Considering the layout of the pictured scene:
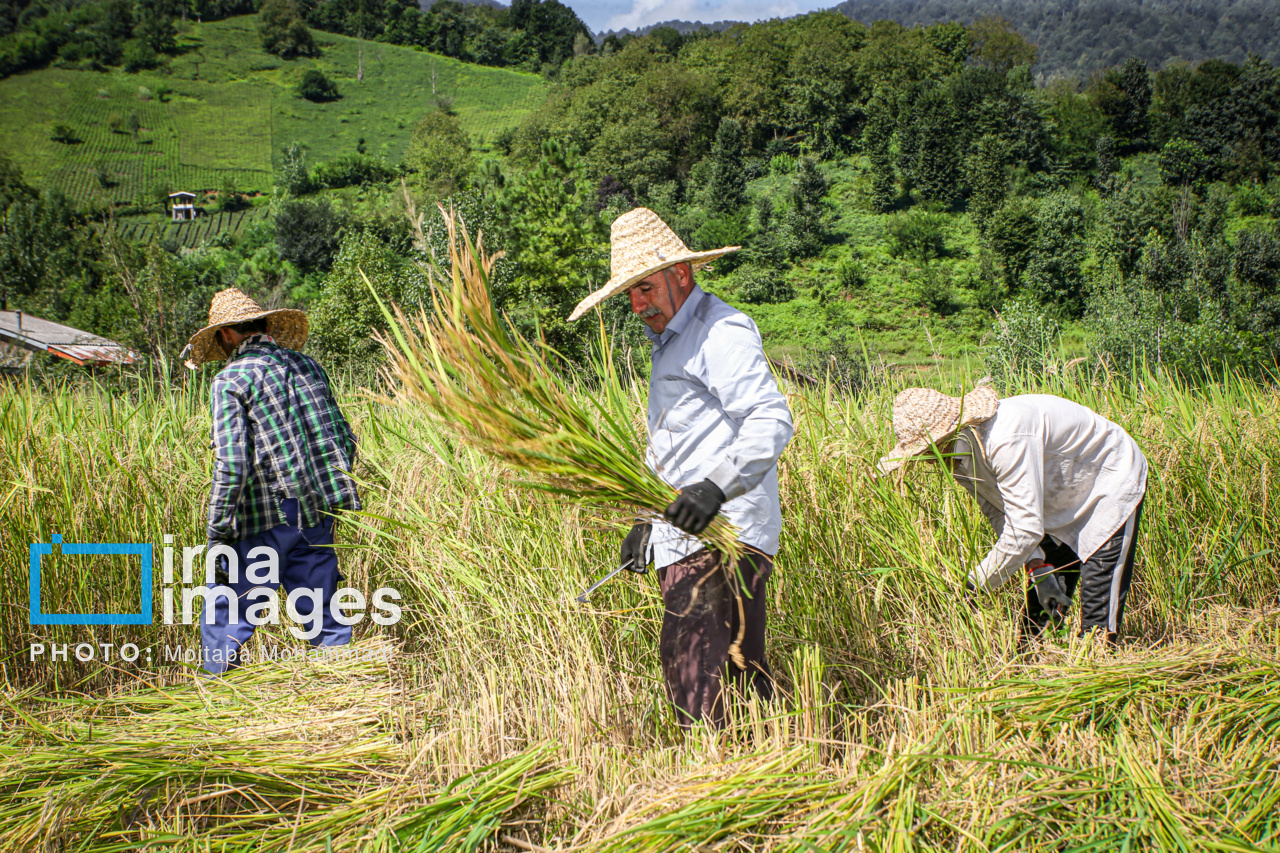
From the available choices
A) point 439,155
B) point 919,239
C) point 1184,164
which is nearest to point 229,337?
point 919,239

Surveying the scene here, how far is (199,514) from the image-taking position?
308 cm

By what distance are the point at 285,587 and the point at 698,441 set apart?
156 centimetres

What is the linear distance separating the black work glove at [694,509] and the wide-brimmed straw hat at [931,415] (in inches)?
29.8

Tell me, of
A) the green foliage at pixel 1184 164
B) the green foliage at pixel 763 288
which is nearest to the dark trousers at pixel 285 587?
the green foliage at pixel 763 288

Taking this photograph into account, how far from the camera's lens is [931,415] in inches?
88.0

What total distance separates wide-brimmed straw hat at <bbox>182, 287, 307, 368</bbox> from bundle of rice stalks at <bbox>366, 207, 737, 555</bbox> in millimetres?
1080

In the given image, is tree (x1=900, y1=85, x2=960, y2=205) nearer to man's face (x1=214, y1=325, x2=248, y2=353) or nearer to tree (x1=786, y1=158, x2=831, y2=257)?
tree (x1=786, y1=158, x2=831, y2=257)

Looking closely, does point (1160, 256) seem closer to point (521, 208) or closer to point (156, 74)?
point (521, 208)

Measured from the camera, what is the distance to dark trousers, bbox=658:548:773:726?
194cm

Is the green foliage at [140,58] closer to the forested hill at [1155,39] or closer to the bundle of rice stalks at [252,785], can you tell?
the bundle of rice stalks at [252,785]

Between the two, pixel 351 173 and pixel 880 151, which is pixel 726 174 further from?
pixel 351 173

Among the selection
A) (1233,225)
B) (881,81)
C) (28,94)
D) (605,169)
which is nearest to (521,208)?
(605,169)

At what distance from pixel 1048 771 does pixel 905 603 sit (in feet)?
2.85

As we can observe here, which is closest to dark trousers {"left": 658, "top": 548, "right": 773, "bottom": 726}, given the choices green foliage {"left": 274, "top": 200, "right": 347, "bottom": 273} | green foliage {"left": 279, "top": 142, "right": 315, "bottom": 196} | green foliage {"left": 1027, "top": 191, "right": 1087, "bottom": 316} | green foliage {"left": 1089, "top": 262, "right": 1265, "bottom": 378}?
green foliage {"left": 1089, "top": 262, "right": 1265, "bottom": 378}
